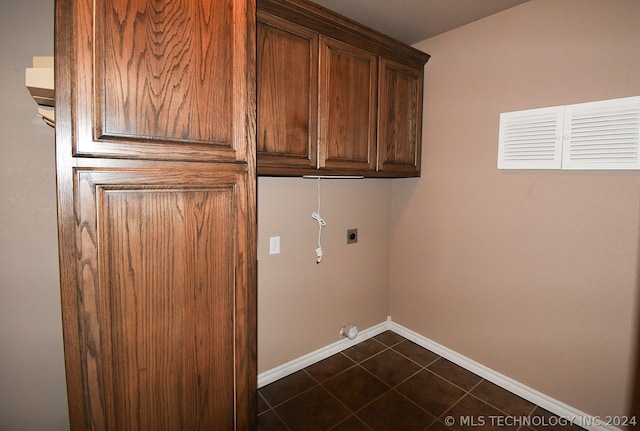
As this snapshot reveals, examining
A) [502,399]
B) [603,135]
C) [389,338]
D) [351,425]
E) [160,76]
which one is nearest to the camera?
[160,76]

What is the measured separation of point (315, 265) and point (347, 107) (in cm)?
123

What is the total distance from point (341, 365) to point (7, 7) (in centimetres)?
285

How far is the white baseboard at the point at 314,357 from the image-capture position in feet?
7.38

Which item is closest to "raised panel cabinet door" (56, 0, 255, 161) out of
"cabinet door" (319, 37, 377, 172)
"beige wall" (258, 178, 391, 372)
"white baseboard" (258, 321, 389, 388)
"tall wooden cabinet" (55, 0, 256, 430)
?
"tall wooden cabinet" (55, 0, 256, 430)

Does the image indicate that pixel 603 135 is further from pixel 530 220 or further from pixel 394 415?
pixel 394 415

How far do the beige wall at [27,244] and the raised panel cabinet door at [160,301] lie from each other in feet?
2.63

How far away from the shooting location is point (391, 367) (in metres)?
2.42

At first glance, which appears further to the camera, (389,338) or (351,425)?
(389,338)

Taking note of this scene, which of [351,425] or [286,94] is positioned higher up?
[286,94]

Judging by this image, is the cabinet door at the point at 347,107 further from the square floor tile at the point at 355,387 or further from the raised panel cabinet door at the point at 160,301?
the square floor tile at the point at 355,387

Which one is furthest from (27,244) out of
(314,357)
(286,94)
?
(314,357)

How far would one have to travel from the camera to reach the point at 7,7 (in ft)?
4.33

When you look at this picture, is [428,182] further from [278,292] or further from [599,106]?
[278,292]

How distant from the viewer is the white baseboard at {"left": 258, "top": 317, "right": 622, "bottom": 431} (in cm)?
187
